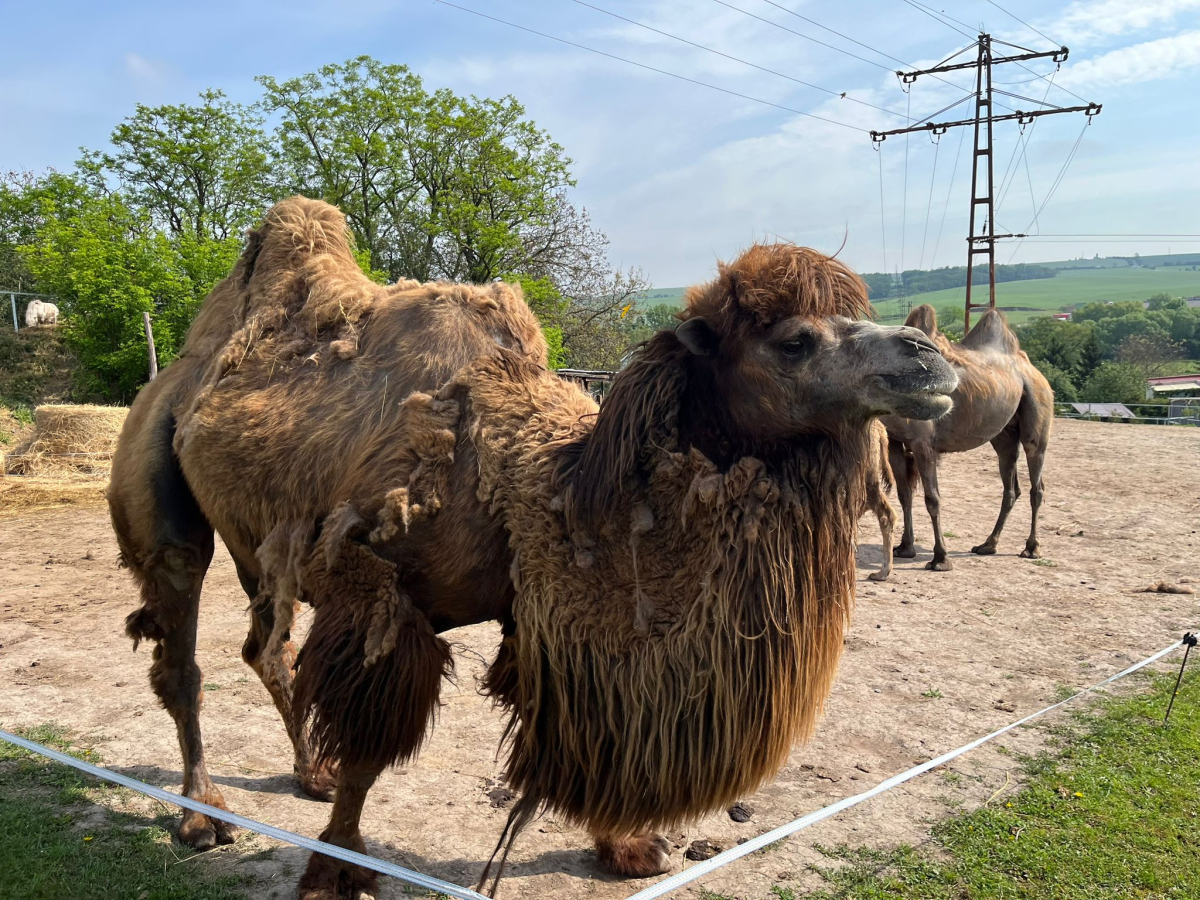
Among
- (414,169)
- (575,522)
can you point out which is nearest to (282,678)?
(575,522)

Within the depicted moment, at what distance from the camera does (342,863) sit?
2938 millimetres

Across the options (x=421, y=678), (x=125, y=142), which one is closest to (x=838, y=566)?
(x=421, y=678)

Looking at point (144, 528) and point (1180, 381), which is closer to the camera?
point (144, 528)

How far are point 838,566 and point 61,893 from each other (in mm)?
3000

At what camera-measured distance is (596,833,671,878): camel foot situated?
10.4 ft

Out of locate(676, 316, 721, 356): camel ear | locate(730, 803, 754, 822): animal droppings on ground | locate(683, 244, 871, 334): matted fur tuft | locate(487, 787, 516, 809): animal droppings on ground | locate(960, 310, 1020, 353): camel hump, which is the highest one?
locate(960, 310, 1020, 353): camel hump

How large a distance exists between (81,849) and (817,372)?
132 inches

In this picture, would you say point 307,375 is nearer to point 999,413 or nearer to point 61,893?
point 61,893

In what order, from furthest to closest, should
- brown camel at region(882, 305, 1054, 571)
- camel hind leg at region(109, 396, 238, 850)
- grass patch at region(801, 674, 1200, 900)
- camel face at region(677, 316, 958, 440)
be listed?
brown camel at region(882, 305, 1054, 571)
camel hind leg at region(109, 396, 238, 850)
grass patch at region(801, 674, 1200, 900)
camel face at region(677, 316, 958, 440)

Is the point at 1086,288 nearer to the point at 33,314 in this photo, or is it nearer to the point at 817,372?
the point at 33,314

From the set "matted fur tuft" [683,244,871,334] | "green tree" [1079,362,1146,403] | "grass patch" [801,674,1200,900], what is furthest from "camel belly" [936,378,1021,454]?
"green tree" [1079,362,1146,403]

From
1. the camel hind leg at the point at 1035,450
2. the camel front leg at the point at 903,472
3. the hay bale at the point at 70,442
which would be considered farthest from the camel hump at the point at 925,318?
the hay bale at the point at 70,442

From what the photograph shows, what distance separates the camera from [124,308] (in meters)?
17.2

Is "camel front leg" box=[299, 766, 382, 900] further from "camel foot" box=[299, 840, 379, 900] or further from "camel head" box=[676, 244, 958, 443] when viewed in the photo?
"camel head" box=[676, 244, 958, 443]
